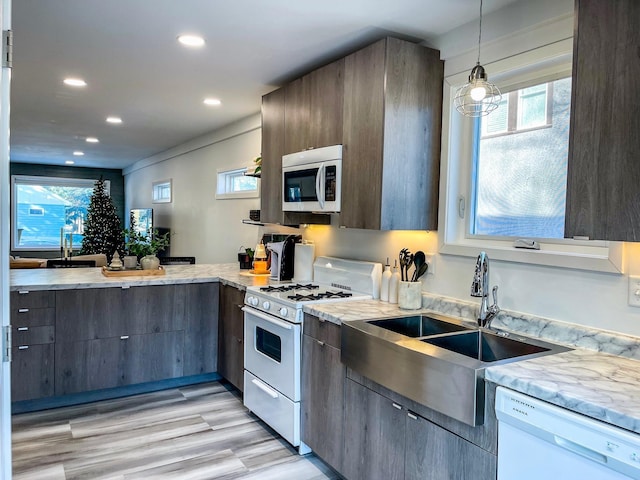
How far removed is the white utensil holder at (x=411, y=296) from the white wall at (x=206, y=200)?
8.49 ft

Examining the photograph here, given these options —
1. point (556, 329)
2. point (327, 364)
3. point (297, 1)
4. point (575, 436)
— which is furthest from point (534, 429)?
point (297, 1)

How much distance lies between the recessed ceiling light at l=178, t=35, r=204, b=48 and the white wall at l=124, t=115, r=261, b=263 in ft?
6.31

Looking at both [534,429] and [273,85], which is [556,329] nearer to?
[534,429]

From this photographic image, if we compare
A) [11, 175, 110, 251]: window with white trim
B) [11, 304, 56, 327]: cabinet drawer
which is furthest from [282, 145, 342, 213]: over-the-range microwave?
[11, 175, 110, 251]: window with white trim

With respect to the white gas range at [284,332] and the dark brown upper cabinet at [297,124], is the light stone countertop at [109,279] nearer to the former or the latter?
the white gas range at [284,332]

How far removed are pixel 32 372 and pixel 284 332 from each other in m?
1.88

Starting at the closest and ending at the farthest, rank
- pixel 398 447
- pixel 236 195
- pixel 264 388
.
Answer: pixel 398 447 → pixel 264 388 → pixel 236 195

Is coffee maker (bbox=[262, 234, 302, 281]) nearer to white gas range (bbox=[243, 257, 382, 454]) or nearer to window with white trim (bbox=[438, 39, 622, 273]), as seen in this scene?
white gas range (bbox=[243, 257, 382, 454])

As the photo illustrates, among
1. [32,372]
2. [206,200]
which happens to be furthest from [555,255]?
[206,200]

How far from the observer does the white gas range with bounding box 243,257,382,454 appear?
9.10 feet

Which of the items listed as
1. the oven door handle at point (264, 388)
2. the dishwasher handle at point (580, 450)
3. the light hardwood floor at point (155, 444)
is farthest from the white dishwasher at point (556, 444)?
the oven door handle at point (264, 388)

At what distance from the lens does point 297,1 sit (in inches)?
93.3

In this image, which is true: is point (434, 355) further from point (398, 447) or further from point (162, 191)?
point (162, 191)

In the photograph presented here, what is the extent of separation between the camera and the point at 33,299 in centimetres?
325
